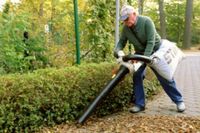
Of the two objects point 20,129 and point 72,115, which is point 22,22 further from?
point 20,129

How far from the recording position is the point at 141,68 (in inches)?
255

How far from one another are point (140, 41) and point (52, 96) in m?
1.66

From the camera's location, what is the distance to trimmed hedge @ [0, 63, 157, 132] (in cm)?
516

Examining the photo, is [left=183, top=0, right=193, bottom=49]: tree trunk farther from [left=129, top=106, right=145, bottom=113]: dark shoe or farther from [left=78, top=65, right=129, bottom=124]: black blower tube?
[left=78, top=65, right=129, bottom=124]: black blower tube

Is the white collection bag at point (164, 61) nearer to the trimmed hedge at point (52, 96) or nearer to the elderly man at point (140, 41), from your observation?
the elderly man at point (140, 41)

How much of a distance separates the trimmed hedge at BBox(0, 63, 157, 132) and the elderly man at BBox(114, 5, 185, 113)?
1.17ft

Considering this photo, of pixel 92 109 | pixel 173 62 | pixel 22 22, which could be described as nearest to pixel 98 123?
pixel 92 109

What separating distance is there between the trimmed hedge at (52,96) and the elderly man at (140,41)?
0.36 meters

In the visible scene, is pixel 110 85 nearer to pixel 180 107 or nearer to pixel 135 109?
pixel 135 109

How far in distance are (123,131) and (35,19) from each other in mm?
3879

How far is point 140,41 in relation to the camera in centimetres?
637

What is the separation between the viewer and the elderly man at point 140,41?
6132 millimetres

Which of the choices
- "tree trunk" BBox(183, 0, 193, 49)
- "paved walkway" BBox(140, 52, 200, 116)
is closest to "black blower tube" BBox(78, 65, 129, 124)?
"paved walkway" BBox(140, 52, 200, 116)

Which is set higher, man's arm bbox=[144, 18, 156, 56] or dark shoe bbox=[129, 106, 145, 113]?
man's arm bbox=[144, 18, 156, 56]
